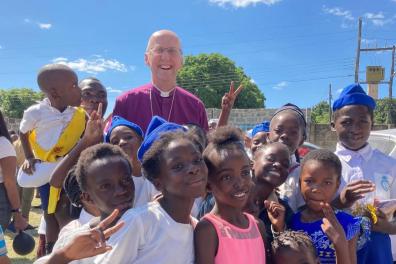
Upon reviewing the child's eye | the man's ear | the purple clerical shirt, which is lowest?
the child's eye

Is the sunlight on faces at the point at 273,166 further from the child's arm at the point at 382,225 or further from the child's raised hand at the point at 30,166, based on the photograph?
the child's raised hand at the point at 30,166

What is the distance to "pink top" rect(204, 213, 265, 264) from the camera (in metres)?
1.82

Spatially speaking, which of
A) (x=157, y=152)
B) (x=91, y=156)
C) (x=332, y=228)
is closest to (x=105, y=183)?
(x=91, y=156)

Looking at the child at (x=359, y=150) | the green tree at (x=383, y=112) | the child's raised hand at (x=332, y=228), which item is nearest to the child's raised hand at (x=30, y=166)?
the child's raised hand at (x=332, y=228)

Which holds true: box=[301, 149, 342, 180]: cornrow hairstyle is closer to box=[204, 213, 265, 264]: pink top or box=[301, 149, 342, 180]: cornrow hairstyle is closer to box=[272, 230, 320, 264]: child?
box=[272, 230, 320, 264]: child

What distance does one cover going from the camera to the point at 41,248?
3.66 meters

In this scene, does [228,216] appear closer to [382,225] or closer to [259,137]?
[382,225]

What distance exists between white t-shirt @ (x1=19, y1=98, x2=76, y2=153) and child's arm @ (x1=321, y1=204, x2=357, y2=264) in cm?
212

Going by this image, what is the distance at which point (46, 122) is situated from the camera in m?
3.11

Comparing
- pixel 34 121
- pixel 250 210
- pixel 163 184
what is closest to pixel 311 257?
pixel 250 210

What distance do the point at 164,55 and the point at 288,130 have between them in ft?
3.95

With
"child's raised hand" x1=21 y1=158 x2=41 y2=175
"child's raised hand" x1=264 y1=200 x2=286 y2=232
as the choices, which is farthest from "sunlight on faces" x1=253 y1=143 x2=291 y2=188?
"child's raised hand" x1=21 y1=158 x2=41 y2=175

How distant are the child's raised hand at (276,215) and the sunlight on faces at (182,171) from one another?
0.52m

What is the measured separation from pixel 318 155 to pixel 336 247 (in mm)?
579
